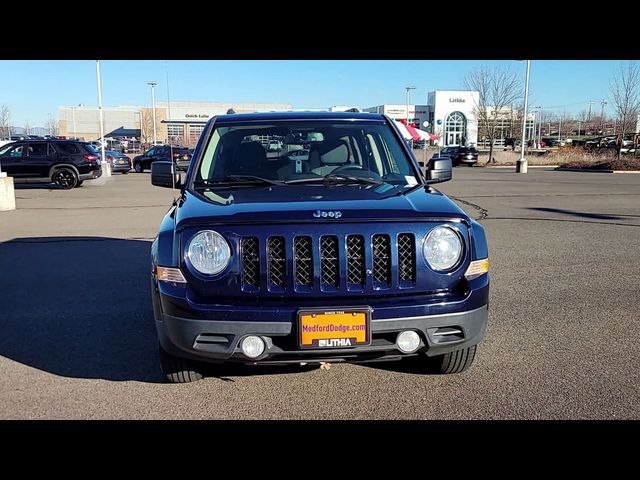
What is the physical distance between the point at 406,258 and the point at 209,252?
1144 millimetres

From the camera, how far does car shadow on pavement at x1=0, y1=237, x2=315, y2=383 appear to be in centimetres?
420

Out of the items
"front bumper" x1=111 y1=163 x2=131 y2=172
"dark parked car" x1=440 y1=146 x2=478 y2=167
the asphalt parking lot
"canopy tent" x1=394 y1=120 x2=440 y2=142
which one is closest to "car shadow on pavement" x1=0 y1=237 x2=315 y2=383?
the asphalt parking lot

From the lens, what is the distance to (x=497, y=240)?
9.35 metres

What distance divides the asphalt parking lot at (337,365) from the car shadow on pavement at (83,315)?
0.06 feet

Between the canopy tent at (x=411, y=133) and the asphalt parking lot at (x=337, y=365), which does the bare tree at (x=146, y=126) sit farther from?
the asphalt parking lot at (x=337, y=365)

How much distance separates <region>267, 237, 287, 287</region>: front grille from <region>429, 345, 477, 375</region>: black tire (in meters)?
1.36

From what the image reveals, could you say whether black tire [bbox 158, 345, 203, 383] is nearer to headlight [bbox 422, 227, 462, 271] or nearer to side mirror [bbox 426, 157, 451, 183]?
headlight [bbox 422, 227, 462, 271]

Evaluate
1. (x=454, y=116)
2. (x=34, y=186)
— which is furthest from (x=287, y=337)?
(x=454, y=116)

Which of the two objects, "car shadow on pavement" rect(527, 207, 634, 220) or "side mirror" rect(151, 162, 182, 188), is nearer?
"side mirror" rect(151, 162, 182, 188)

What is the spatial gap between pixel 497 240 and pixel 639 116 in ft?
116

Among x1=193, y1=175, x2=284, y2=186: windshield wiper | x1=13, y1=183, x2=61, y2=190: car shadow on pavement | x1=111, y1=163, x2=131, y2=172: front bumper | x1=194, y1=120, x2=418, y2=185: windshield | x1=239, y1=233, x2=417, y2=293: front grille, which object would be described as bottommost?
x1=13, y1=183, x2=61, y2=190: car shadow on pavement

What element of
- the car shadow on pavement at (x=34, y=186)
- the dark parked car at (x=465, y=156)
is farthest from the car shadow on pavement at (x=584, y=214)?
the dark parked car at (x=465, y=156)
